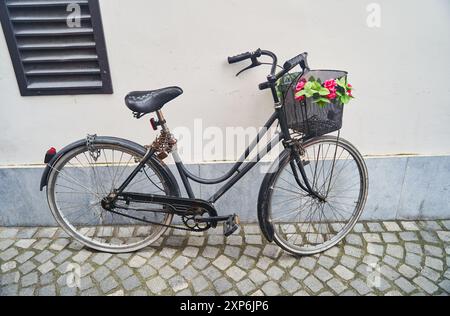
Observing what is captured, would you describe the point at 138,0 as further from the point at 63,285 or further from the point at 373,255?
the point at 373,255

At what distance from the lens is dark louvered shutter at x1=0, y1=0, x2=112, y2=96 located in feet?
9.27

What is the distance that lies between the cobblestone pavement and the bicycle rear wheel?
6.8 inches

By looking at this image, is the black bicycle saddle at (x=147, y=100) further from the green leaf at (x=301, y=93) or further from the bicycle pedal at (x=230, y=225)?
the bicycle pedal at (x=230, y=225)

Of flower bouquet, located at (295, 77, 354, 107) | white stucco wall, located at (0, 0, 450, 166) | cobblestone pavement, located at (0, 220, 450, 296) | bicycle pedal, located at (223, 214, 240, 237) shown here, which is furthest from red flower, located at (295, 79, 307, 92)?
cobblestone pavement, located at (0, 220, 450, 296)

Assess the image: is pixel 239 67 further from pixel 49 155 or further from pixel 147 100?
pixel 49 155

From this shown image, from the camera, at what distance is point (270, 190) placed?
9.04ft

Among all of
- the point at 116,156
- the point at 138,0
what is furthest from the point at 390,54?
the point at 116,156

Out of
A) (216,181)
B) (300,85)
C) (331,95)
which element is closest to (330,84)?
(331,95)

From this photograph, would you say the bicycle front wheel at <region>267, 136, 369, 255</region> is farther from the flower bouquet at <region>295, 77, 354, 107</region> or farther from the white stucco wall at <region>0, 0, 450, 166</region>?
the flower bouquet at <region>295, 77, 354, 107</region>

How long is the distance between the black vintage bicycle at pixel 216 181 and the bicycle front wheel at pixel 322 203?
0.01 meters

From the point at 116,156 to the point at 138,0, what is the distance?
1.46 m

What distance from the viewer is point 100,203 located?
2973mm
